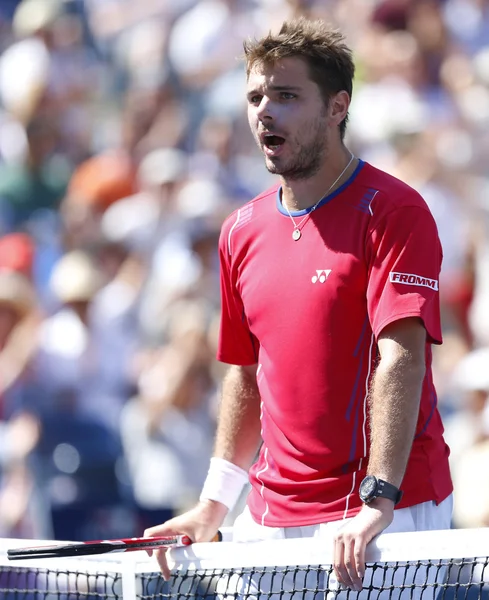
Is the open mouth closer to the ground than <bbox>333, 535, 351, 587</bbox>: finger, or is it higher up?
higher up

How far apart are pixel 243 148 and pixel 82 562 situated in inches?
185

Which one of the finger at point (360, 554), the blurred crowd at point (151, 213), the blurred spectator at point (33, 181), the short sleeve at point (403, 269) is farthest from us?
the blurred spectator at point (33, 181)

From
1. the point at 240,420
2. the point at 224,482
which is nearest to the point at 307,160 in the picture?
the point at 240,420

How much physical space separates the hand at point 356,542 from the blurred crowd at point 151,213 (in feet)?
10.3

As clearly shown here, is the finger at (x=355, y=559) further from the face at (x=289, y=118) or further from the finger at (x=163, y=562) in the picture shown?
the face at (x=289, y=118)

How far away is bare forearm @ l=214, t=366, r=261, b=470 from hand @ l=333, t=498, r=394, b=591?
2.79 feet

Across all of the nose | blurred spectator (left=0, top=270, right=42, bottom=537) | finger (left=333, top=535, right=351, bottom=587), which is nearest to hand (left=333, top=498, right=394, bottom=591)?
finger (left=333, top=535, right=351, bottom=587)

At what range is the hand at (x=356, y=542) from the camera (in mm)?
2703

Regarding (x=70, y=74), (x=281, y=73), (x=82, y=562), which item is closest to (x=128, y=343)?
(x=70, y=74)

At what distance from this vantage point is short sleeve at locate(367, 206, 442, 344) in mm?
2947

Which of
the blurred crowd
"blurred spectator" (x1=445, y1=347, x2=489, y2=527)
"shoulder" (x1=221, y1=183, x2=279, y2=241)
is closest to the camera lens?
"shoulder" (x1=221, y1=183, x2=279, y2=241)

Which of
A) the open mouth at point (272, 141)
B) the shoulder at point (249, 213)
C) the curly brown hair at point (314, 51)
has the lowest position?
the shoulder at point (249, 213)

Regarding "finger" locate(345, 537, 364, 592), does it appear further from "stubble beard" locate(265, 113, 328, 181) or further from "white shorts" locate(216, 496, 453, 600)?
"stubble beard" locate(265, 113, 328, 181)

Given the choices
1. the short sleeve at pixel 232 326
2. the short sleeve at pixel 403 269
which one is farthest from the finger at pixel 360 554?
the short sleeve at pixel 232 326
